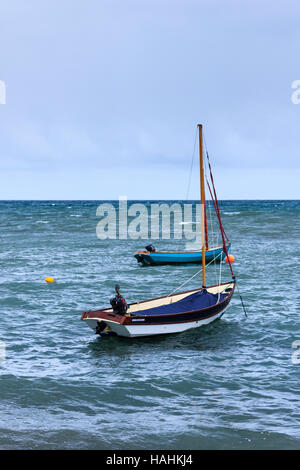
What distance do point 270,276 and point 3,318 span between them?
19.0 m

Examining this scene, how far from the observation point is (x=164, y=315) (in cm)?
2188

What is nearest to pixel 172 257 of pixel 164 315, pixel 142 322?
pixel 164 315

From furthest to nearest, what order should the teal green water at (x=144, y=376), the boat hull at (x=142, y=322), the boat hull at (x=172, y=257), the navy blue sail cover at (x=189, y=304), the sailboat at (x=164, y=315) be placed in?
the boat hull at (x=172, y=257) < the navy blue sail cover at (x=189, y=304) < the sailboat at (x=164, y=315) < the boat hull at (x=142, y=322) < the teal green water at (x=144, y=376)

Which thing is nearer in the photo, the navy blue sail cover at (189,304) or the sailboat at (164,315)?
the sailboat at (164,315)

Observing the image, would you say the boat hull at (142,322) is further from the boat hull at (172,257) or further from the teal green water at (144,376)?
the boat hull at (172,257)

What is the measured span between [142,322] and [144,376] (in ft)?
12.0

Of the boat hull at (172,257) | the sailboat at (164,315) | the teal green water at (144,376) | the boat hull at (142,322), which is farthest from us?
the boat hull at (172,257)

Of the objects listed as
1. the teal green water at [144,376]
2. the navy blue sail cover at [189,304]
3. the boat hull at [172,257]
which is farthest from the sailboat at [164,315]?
the boat hull at [172,257]

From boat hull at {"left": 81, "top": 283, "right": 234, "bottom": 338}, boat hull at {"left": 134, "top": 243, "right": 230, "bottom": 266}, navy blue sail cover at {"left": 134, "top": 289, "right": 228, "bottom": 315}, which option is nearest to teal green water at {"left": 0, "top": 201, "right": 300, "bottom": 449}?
boat hull at {"left": 81, "top": 283, "right": 234, "bottom": 338}

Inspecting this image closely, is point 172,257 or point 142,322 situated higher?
point 172,257

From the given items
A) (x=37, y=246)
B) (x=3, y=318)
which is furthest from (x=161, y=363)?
(x=37, y=246)

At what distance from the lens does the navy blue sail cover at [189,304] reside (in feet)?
74.5

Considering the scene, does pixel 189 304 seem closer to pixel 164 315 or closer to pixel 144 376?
pixel 164 315

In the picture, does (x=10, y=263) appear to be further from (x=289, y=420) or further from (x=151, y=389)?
(x=289, y=420)
